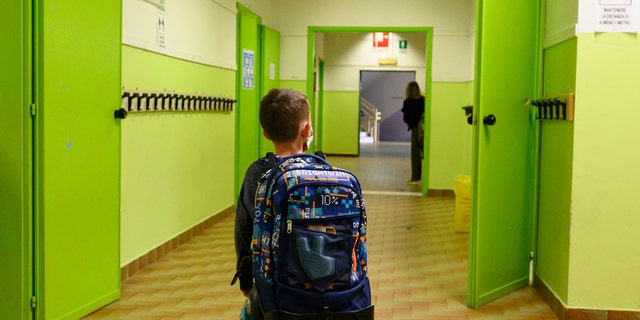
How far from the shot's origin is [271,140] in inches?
77.0

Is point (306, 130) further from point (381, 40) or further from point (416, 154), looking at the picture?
point (381, 40)

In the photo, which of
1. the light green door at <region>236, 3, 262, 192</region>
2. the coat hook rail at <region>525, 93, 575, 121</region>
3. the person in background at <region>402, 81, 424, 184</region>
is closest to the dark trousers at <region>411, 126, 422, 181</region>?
the person in background at <region>402, 81, 424, 184</region>

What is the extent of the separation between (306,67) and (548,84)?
18.0 feet

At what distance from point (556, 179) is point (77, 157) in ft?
8.20

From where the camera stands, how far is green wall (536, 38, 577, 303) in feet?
12.9

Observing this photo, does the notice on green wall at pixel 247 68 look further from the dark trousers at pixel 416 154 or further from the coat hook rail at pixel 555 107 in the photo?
the coat hook rail at pixel 555 107

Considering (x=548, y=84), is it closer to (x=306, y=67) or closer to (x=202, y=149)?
(x=202, y=149)

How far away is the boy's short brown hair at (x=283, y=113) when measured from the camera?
1.93m

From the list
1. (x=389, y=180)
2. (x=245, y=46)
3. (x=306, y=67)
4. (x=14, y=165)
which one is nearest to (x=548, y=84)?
(x=14, y=165)

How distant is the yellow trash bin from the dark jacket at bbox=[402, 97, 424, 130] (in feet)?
12.0

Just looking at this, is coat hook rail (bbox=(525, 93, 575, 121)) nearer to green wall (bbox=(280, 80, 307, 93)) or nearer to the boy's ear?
the boy's ear

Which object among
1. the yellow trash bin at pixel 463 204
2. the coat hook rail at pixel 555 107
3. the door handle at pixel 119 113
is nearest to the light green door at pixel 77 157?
the door handle at pixel 119 113

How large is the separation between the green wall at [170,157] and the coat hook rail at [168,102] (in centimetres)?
5

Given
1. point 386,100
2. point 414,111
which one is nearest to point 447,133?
point 414,111
